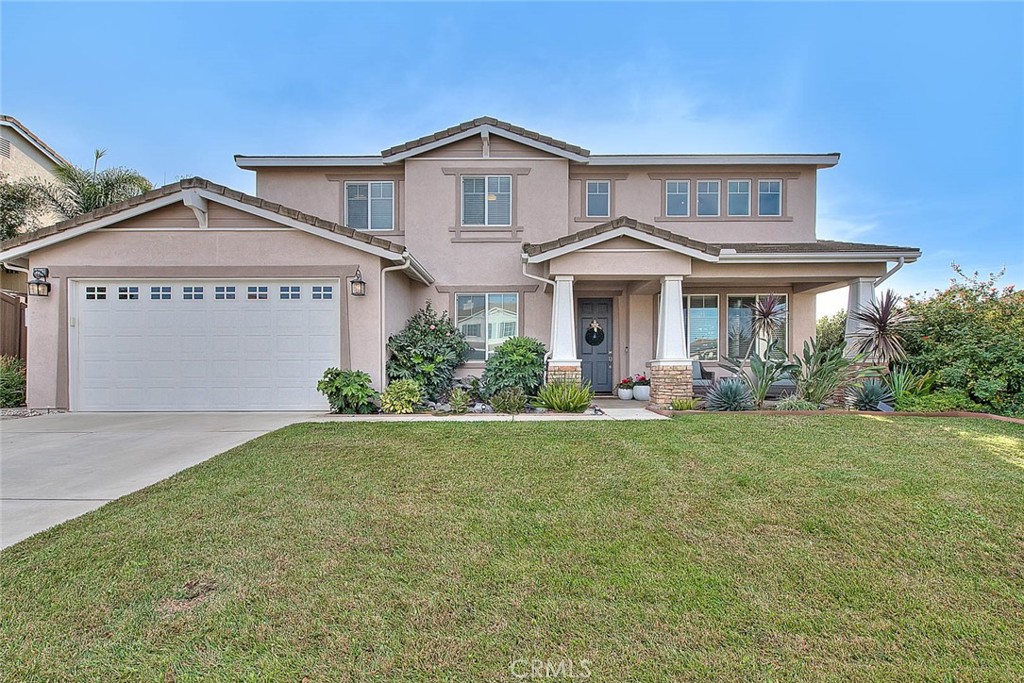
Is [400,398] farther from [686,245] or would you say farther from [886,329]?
[886,329]

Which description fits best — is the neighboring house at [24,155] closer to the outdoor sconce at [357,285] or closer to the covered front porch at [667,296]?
the outdoor sconce at [357,285]

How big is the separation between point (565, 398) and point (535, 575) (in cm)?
650

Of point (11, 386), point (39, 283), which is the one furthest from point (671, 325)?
point (11, 386)

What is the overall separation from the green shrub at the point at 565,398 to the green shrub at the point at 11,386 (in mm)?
11441

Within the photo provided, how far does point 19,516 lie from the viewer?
3.97 metres

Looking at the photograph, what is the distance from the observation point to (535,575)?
3.00m

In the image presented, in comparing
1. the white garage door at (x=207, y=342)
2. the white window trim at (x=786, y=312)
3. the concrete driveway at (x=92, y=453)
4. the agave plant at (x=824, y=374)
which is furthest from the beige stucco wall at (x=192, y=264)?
the white window trim at (x=786, y=312)

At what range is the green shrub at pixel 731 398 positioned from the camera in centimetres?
927

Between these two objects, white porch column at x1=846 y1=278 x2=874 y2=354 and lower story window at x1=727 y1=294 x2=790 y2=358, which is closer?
white porch column at x1=846 y1=278 x2=874 y2=354

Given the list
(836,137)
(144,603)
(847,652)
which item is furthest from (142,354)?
(836,137)

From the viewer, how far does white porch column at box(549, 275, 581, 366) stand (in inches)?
408

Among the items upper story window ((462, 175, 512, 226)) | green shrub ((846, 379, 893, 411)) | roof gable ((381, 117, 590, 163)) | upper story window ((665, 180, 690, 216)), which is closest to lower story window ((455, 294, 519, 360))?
upper story window ((462, 175, 512, 226))

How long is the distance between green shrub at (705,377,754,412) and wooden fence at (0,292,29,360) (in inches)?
621

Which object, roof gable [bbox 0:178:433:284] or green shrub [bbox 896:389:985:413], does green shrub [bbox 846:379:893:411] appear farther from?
roof gable [bbox 0:178:433:284]
